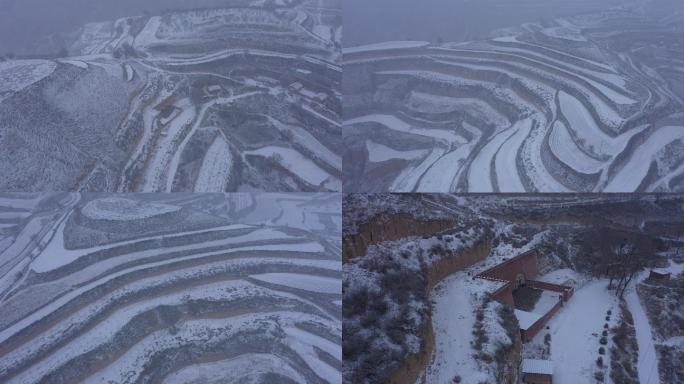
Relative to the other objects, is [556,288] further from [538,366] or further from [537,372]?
[537,372]

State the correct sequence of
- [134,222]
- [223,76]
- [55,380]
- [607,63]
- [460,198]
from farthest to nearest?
[607,63] → [223,76] → [460,198] → [134,222] → [55,380]

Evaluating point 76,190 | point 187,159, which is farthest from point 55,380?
point 187,159

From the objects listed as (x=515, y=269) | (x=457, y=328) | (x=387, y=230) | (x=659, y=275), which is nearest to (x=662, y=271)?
(x=659, y=275)

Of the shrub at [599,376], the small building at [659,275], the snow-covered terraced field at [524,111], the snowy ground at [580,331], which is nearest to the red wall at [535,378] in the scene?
the snowy ground at [580,331]

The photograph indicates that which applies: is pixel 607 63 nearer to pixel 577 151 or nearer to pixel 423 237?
pixel 577 151

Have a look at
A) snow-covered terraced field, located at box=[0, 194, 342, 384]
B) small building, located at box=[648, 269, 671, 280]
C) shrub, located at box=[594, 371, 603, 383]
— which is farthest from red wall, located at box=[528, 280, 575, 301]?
snow-covered terraced field, located at box=[0, 194, 342, 384]

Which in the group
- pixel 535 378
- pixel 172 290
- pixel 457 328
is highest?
pixel 172 290

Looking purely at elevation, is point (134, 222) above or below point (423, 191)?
below

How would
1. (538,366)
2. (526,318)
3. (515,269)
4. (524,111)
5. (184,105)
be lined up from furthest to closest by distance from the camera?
(524,111)
(515,269)
(184,105)
(526,318)
(538,366)
